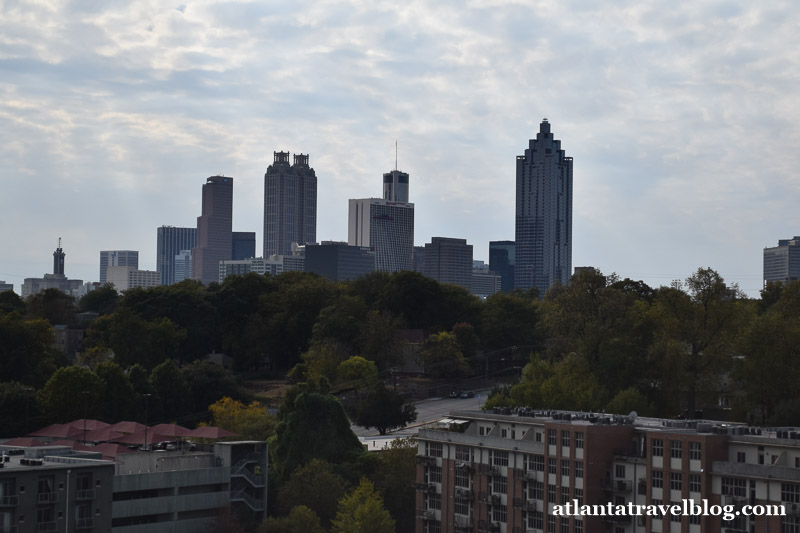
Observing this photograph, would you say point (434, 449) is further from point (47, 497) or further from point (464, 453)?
point (47, 497)

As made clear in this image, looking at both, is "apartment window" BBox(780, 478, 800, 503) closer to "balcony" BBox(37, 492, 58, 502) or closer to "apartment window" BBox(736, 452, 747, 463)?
"apartment window" BBox(736, 452, 747, 463)

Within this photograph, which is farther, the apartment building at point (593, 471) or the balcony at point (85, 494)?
the balcony at point (85, 494)

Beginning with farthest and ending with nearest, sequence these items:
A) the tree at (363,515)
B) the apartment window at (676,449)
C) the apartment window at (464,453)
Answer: the apartment window at (464,453) < the tree at (363,515) < the apartment window at (676,449)

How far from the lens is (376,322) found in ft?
435

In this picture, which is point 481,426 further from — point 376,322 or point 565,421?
point 376,322

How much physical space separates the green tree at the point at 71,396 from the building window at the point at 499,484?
1672 inches

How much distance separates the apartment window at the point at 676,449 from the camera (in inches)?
2276

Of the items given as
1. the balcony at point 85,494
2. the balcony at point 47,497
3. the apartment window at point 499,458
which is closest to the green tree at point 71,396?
the balcony at point 85,494

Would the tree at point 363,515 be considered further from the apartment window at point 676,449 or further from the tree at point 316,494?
the apartment window at point 676,449

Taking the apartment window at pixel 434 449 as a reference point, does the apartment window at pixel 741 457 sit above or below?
above

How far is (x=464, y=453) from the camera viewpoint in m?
69.7

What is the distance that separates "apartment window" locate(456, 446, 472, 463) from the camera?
6938cm

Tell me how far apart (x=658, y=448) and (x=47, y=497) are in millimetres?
30902

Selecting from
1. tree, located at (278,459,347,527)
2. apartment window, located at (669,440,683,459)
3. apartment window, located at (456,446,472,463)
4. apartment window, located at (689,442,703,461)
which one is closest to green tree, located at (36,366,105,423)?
tree, located at (278,459,347,527)
